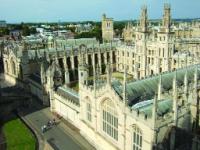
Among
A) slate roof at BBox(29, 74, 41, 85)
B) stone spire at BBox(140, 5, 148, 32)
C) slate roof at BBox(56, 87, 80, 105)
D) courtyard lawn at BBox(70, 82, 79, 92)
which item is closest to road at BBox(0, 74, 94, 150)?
slate roof at BBox(56, 87, 80, 105)

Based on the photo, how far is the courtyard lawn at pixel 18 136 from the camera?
1296 inches

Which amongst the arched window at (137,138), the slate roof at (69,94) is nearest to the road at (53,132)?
the slate roof at (69,94)

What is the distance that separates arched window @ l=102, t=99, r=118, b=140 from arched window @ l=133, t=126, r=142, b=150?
10.5 ft

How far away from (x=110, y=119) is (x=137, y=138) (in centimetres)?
491

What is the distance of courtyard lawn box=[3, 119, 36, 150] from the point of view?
32.9 m

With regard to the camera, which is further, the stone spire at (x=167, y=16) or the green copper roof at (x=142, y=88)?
the stone spire at (x=167, y=16)

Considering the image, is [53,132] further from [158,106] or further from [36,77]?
[36,77]

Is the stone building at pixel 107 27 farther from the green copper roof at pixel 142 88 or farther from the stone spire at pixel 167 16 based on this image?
the green copper roof at pixel 142 88

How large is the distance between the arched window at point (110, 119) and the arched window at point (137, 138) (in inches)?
126

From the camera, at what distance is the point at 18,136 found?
Result: 3541 cm

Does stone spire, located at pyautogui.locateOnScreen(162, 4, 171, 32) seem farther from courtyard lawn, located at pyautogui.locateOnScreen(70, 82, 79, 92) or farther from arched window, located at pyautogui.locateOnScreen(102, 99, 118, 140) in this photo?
arched window, located at pyautogui.locateOnScreen(102, 99, 118, 140)

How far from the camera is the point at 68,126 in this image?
126 ft

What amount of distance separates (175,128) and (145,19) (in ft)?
127

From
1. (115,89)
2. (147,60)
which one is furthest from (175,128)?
(147,60)
